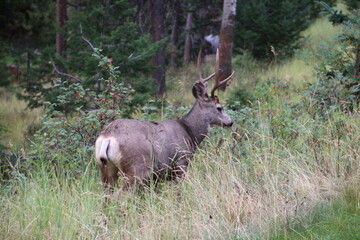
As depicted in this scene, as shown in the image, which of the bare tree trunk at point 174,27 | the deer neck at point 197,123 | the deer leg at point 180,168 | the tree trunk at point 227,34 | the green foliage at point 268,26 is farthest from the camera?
the bare tree trunk at point 174,27

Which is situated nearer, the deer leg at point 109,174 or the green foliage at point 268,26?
the deer leg at point 109,174

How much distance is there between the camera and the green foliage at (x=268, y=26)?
1817 centimetres

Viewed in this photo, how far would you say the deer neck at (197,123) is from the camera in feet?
24.7

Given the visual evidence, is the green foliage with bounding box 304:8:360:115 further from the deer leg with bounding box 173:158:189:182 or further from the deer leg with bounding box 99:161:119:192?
the deer leg with bounding box 99:161:119:192

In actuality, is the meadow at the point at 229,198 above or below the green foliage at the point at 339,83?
below

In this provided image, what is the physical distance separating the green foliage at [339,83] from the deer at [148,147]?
6.73ft

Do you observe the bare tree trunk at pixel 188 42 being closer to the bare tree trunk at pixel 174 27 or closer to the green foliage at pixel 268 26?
the bare tree trunk at pixel 174 27

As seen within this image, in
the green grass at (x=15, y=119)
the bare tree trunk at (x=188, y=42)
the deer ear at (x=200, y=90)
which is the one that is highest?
the deer ear at (x=200, y=90)

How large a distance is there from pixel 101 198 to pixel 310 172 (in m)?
2.63

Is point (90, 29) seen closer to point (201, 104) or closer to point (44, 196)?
point (201, 104)

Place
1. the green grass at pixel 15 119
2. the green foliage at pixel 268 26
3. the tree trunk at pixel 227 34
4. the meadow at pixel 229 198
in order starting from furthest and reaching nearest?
the green foliage at pixel 268 26, the tree trunk at pixel 227 34, the green grass at pixel 15 119, the meadow at pixel 229 198

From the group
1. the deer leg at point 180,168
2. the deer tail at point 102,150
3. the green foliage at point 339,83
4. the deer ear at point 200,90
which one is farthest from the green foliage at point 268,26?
the deer tail at point 102,150

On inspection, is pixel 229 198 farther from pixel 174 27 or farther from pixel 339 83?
pixel 174 27

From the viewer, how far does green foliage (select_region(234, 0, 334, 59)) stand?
18.2m
